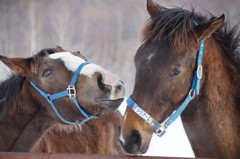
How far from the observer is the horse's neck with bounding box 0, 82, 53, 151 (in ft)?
10.3

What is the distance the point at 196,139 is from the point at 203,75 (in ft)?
1.34

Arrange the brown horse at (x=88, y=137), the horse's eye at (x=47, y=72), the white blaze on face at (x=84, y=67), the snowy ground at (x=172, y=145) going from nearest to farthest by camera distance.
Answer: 1. the white blaze on face at (x=84, y=67)
2. the horse's eye at (x=47, y=72)
3. the brown horse at (x=88, y=137)
4. the snowy ground at (x=172, y=145)

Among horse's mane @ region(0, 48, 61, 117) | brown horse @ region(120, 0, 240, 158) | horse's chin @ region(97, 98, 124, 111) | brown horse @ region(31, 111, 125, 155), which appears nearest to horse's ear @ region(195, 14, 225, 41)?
brown horse @ region(120, 0, 240, 158)

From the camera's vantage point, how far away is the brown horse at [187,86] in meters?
2.28

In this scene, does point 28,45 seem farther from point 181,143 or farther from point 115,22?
point 181,143

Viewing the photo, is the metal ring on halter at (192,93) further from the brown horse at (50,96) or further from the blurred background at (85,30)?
the blurred background at (85,30)

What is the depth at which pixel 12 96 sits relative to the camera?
10.7 feet

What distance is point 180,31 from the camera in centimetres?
237

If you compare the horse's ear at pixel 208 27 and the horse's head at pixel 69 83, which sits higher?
the horse's ear at pixel 208 27

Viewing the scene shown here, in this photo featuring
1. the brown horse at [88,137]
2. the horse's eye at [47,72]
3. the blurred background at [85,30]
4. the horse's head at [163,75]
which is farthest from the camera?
the blurred background at [85,30]

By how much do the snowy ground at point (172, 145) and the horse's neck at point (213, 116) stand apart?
416cm

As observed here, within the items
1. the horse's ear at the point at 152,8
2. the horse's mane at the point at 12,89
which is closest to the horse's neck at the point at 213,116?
the horse's ear at the point at 152,8

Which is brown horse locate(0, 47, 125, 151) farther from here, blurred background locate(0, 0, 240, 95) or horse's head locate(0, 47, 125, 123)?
blurred background locate(0, 0, 240, 95)

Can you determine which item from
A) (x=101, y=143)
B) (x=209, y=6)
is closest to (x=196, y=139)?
(x=101, y=143)
